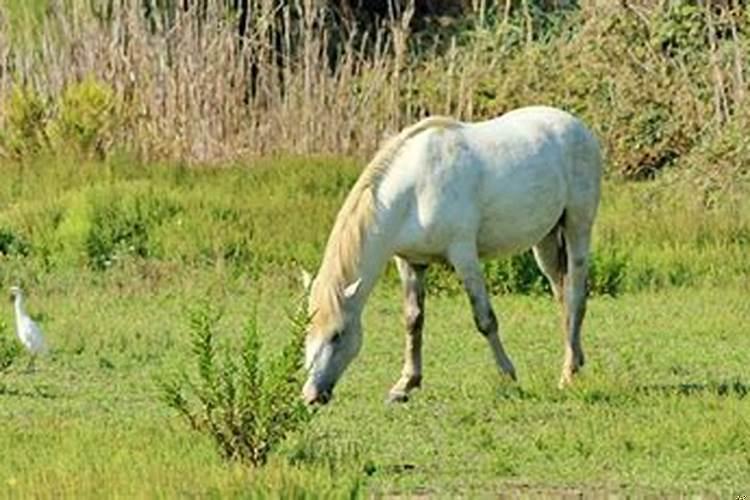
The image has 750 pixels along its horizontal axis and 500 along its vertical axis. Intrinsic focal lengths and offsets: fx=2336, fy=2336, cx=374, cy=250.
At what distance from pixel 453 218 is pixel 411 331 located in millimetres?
683

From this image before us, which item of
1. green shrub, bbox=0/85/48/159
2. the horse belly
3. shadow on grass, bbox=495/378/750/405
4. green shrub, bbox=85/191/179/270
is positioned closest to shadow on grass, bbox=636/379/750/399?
shadow on grass, bbox=495/378/750/405

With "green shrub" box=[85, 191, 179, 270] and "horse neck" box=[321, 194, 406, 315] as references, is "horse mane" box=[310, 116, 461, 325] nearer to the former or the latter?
"horse neck" box=[321, 194, 406, 315]

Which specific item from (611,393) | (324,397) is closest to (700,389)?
(611,393)

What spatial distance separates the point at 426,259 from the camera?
12203 millimetres

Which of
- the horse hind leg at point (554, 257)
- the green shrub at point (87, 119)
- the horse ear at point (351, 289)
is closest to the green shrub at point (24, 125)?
the green shrub at point (87, 119)

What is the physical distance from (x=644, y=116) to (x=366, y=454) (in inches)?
521

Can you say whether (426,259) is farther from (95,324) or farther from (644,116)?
(644,116)

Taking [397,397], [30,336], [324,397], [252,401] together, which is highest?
[252,401]

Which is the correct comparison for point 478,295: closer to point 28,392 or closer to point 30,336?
point 28,392

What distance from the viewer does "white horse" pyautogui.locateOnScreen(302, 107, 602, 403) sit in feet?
38.4

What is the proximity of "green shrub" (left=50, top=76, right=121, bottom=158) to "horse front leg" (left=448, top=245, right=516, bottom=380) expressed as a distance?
8.46m

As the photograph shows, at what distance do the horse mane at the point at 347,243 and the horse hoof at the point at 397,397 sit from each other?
1.68ft

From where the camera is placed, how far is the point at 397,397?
38.8 feet

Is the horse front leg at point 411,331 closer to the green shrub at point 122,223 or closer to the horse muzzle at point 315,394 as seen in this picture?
the horse muzzle at point 315,394
